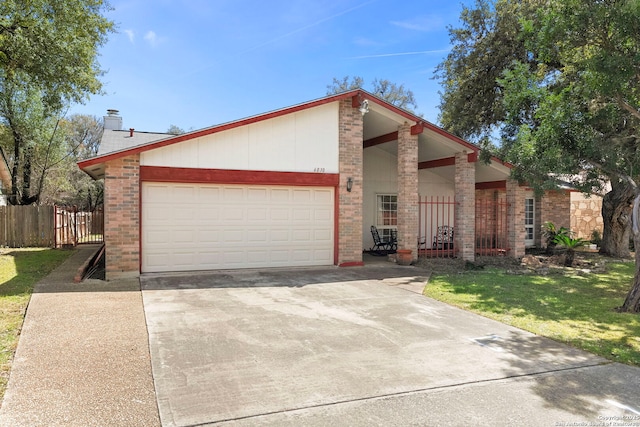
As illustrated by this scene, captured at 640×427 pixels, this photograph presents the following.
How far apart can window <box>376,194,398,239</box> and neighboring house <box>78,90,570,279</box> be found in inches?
108

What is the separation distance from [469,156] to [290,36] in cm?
928

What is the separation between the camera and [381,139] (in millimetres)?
14258

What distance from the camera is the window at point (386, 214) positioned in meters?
16.5

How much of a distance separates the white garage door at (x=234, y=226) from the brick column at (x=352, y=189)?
1.10 feet

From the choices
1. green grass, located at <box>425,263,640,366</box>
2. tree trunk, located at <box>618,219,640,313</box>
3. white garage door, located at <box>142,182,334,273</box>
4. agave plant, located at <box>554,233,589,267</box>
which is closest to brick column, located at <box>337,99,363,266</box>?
white garage door, located at <box>142,182,334,273</box>

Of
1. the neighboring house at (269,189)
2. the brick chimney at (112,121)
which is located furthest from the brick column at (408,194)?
the brick chimney at (112,121)

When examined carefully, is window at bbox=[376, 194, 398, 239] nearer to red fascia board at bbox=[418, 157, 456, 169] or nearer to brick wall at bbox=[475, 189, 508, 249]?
red fascia board at bbox=[418, 157, 456, 169]

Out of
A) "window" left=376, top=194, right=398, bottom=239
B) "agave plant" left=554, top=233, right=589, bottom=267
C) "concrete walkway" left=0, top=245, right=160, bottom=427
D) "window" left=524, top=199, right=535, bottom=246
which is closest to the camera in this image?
"concrete walkway" left=0, top=245, right=160, bottom=427

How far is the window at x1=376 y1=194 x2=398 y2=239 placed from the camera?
1648 cm

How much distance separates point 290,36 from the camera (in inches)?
696

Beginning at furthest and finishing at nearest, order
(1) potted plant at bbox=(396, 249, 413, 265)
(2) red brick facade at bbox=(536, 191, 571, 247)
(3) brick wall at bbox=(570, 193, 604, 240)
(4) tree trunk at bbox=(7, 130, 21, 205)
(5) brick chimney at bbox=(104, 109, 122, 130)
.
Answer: (4) tree trunk at bbox=(7, 130, 21, 205) → (3) brick wall at bbox=(570, 193, 604, 240) → (5) brick chimney at bbox=(104, 109, 122, 130) → (2) red brick facade at bbox=(536, 191, 571, 247) → (1) potted plant at bbox=(396, 249, 413, 265)

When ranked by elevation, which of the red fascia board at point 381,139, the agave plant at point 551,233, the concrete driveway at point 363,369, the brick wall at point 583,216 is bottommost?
the concrete driveway at point 363,369

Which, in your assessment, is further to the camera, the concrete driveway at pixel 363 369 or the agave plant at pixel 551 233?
the agave plant at pixel 551 233

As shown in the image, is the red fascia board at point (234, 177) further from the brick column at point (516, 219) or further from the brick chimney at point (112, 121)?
the brick chimney at point (112, 121)
